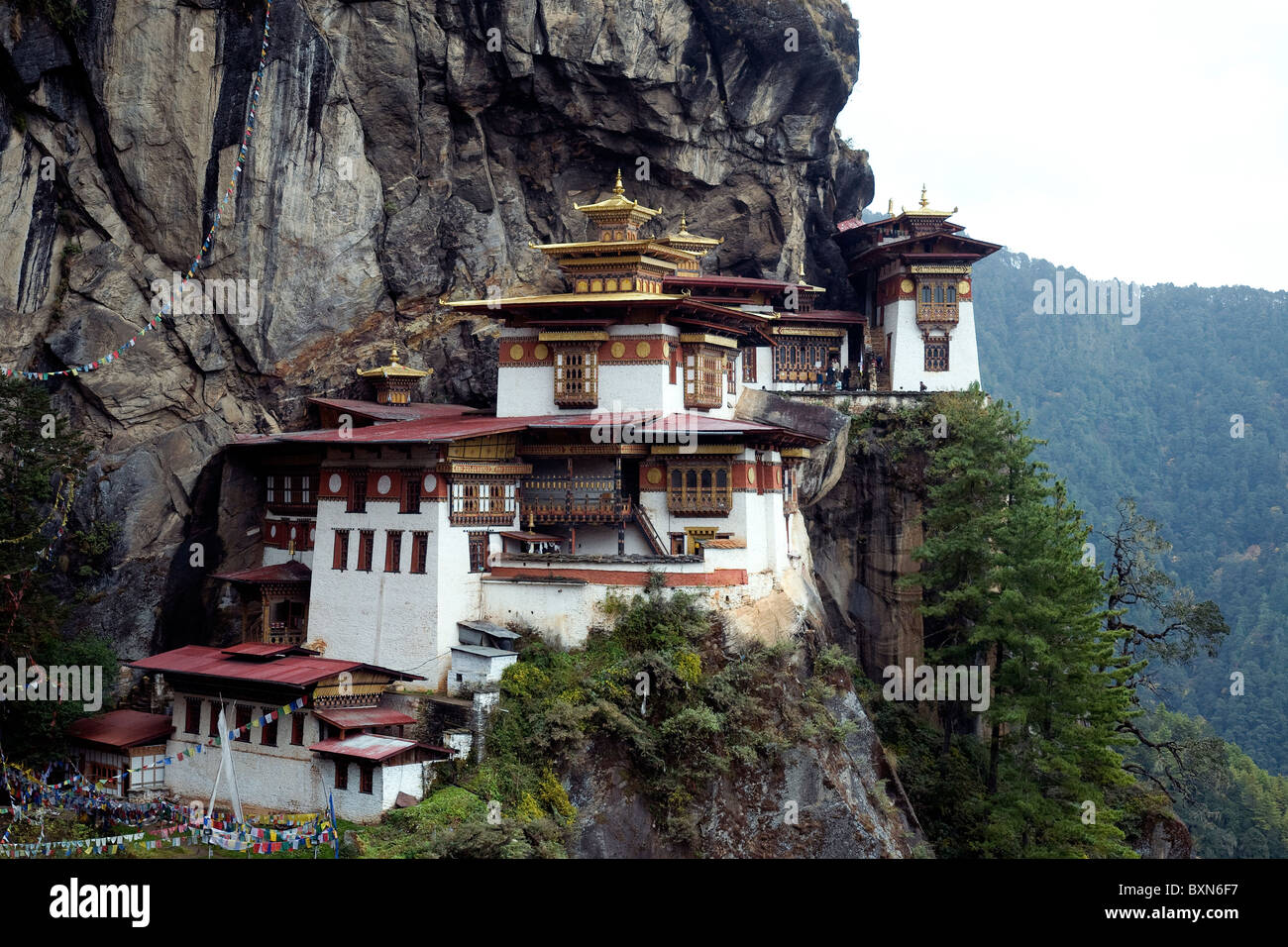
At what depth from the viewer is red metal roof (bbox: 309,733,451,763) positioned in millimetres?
29562

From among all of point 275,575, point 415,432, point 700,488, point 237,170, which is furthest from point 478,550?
point 237,170

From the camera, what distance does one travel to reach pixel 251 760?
31.8m

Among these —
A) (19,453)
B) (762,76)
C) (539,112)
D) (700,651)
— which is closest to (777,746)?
(700,651)

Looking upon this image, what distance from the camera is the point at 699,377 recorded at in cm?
4128

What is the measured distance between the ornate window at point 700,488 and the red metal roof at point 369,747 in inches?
407

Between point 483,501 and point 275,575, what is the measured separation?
638 cm

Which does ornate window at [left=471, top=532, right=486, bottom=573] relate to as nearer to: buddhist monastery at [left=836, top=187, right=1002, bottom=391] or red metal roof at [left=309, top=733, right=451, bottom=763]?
red metal roof at [left=309, top=733, right=451, bottom=763]

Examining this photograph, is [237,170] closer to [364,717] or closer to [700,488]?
[700,488]

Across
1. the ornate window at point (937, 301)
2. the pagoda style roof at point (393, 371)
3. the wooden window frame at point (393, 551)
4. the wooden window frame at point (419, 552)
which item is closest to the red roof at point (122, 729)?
the wooden window frame at point (393, 551)

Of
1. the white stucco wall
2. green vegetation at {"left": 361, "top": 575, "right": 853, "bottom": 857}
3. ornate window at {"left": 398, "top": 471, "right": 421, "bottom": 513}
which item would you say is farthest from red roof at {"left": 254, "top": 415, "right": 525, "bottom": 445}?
the white stucco wall
